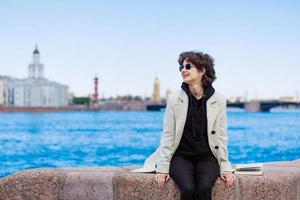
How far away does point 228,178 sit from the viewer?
12.1 ft

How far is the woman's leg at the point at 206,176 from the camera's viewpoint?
3592 mm

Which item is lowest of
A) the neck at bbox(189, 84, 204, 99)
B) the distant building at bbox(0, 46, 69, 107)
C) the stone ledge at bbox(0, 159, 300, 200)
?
the stone ledge at bbox(0, 159, 300, 200)

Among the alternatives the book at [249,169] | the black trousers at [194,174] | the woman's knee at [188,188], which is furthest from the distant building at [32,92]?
the woman's knee at [188,188]

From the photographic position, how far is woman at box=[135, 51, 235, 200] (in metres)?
3.69

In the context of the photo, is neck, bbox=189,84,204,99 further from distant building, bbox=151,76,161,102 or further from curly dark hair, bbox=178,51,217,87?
distant building, bbox=151,76,161,102

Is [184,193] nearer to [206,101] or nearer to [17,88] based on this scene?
[206,101]

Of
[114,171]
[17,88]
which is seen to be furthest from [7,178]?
[17,88]

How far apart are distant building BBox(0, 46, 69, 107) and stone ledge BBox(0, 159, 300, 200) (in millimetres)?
132080

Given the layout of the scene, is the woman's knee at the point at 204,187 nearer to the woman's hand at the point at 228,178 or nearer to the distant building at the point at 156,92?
the woman's hand at the point at 228,178

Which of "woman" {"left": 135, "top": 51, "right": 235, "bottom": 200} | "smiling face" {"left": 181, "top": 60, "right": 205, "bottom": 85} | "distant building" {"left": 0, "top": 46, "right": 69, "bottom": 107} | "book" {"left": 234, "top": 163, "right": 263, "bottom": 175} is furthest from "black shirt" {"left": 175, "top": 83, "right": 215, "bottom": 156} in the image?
"distant building" {"left": 0, "top": 46, "right": 69, "bottom": 107}

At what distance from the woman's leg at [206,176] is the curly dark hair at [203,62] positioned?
53cm

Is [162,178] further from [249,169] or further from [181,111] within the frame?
[249,169]

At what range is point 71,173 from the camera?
3965 mm

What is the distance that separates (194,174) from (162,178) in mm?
213
